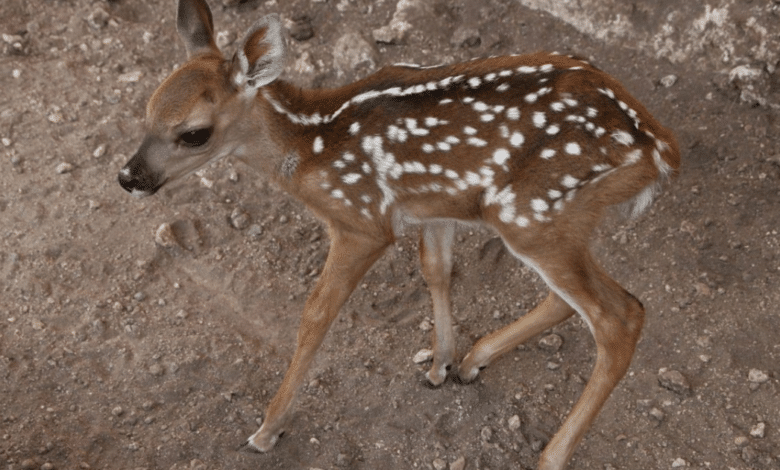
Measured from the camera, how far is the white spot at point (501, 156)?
11.5 feet

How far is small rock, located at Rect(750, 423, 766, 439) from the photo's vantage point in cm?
393

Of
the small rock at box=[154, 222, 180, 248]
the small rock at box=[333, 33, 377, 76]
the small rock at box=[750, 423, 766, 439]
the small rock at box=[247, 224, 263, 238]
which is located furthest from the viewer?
the small rock at box=[333, 33, 377, 76]

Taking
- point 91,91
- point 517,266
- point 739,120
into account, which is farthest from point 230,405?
point 739,120

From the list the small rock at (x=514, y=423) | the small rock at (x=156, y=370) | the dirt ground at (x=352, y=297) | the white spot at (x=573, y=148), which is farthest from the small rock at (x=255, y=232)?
the white spot at (x=573, y=148)

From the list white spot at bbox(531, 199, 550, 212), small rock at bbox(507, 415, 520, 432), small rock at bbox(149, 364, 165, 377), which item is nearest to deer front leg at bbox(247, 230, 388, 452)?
small rock at bbox(149, 364, 165, 377)

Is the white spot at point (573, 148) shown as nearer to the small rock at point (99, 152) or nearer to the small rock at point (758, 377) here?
the small rock at point (758, 377)

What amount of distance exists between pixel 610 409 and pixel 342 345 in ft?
4.26

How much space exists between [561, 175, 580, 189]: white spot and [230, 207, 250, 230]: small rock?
210cm

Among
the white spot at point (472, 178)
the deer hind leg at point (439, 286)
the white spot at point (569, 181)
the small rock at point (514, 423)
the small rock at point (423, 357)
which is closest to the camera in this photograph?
the white spot at point (569, 181)

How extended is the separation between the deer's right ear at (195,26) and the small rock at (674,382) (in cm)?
248

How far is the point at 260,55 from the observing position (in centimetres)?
365

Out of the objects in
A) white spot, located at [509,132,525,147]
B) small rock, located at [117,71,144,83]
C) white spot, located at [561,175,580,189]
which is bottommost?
small rock, located at [117,71,144,83]

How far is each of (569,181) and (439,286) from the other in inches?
41.0

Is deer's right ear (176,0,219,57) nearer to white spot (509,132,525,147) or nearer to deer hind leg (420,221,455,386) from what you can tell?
deer hind leg (420,221,455,386)
